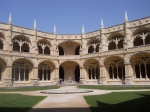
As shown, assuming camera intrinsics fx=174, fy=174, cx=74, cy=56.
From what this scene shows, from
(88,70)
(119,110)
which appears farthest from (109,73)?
(119,110)

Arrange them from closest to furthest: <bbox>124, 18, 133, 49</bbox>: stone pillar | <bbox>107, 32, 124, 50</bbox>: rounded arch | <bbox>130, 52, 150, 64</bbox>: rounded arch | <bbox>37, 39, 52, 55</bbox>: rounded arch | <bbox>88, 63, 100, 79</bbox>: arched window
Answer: <bbox>130, 52, 150, 64</bbox>: rounded arch
<bbox>124, 18, 133, 49</bbox>: stone pillar
<bbox>107, 32, 124, 50</bbox>: rounded arch
<bbox>88, 63, 100, 79</bbox>: arched window
<bbox>37, 39, 52, 55</bbox>: rounded arch

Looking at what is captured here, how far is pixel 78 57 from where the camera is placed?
34.5m

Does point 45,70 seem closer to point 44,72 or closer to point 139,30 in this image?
point 44,72

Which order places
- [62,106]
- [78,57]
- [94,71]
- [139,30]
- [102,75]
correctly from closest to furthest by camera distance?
[62,106] < [139,30] < [102,75] < [94,71] < [78,57]

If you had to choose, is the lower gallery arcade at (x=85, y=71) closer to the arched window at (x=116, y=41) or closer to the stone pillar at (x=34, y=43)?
the stone pillar at (x=34, y=43)

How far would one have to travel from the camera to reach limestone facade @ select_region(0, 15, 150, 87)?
89.8ft

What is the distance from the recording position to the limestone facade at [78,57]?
2738 centimetres

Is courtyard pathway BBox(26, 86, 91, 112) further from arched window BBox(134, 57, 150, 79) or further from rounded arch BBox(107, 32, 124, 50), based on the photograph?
rounded arch BBox(107, 32, 124, 50)

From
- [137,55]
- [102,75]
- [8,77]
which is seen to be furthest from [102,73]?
[8,77]

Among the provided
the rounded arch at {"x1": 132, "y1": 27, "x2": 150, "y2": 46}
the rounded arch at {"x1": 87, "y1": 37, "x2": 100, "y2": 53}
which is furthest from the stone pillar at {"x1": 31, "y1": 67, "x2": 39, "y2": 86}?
the rounded arch at {"x1": 132, "y1": 27, "x2": 150, "y2": 46}

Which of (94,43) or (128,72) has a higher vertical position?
(94,43)

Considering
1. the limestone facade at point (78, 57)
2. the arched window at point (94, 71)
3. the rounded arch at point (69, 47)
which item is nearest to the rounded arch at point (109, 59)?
the limestone facade at point (78, 57)

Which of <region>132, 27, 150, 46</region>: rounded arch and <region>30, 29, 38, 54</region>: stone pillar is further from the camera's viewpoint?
<region>30, 29, 38, 54</region>: stone pillar

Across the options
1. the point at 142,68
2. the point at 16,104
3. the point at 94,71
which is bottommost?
the point at 16,104
